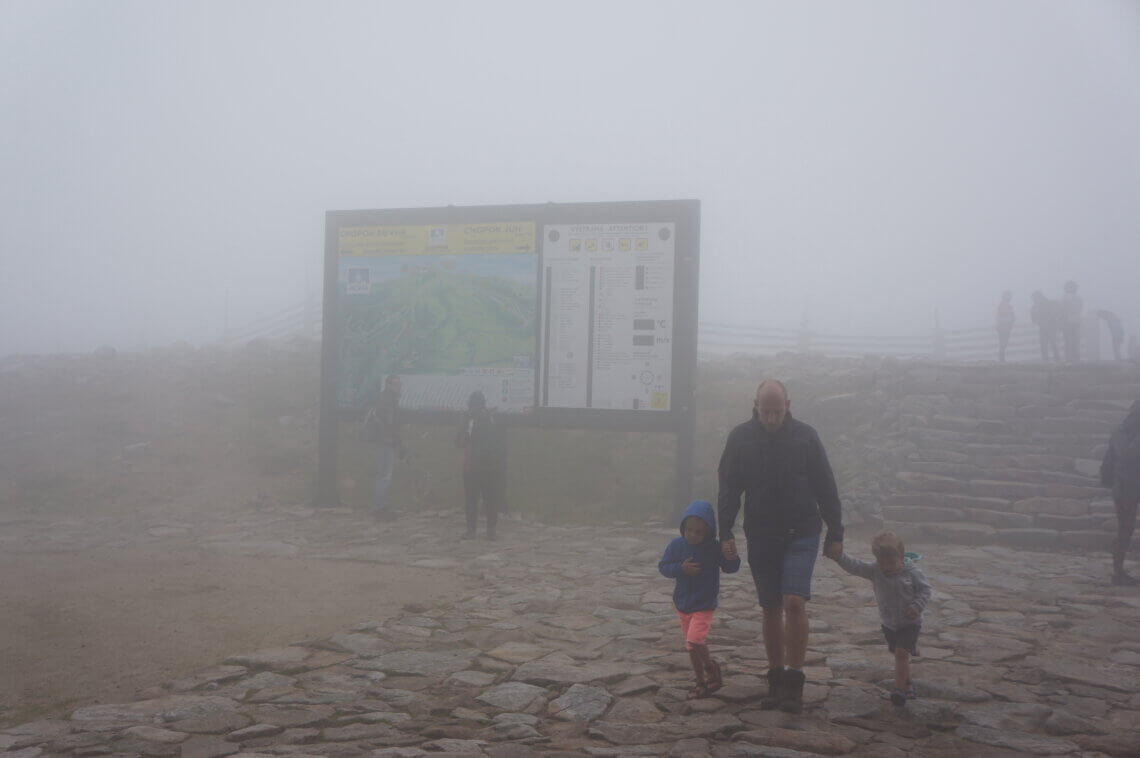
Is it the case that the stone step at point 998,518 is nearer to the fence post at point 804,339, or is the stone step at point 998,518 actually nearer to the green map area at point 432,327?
the green map area at point 432,327

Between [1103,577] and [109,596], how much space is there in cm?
912

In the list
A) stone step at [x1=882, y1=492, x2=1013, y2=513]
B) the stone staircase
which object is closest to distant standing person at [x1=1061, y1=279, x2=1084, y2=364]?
the stone staircase

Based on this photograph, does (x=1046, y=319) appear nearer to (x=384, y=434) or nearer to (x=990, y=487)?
(x=990, y=487)

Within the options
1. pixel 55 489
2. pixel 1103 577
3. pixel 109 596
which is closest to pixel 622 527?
pixel 1103 577

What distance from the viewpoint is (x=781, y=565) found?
4672 mm

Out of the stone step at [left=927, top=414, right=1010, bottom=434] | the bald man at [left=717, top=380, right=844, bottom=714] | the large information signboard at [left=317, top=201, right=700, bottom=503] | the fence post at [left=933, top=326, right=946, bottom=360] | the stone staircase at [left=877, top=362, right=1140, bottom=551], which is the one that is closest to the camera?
the bald man at [left=717, top=380, right=844, bottom=714]

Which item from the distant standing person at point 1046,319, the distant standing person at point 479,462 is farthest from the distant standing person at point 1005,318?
the distant standing person at point 479,462

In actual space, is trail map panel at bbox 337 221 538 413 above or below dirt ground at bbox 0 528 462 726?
above

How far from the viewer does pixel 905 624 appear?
15.0ft

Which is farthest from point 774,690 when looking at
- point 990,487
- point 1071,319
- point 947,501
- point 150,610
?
point 1071,319

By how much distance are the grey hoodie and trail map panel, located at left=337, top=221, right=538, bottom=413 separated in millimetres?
7733

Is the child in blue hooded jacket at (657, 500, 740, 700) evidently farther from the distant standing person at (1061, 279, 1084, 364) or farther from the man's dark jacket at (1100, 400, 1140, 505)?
the distant standing person at (1061, 279, 1084, 364)

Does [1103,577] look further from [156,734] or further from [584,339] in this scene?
[156,734]

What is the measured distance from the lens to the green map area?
1225 centimetres
